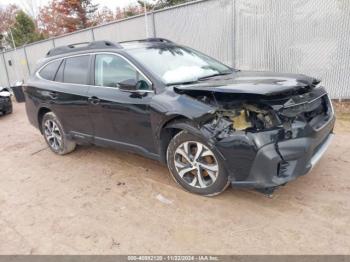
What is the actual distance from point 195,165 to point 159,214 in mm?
643

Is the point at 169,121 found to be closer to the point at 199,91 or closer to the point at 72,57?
the point at 199,91

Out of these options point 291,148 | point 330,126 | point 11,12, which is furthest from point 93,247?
point 11,12

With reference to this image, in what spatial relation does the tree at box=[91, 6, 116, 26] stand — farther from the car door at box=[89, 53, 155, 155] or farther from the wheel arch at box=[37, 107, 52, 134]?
the car door at box=[89, 53, 155, 155]

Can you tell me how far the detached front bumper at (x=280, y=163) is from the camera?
2.89 metres

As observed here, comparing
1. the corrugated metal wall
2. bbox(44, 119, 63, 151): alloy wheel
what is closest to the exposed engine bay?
bbox(44, 119, 63, 151): alloy wheel

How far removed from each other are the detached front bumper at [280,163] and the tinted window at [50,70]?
358 centimetres

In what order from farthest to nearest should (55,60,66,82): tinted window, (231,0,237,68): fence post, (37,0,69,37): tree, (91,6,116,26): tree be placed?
(91,6,116,26): tree → (37,0,69,37): tree → (231,0,237,68): fence post → (55,60,66,82): tinted window

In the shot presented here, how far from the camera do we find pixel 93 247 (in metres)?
2.91

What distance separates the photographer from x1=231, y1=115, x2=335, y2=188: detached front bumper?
2893 millimetres

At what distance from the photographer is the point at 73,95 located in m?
4.59

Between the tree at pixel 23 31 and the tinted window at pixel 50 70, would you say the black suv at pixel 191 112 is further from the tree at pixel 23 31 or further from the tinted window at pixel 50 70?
the tree at pixel 23 31

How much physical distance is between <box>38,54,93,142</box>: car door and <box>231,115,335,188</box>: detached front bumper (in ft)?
8.32

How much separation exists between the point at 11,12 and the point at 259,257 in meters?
40.6

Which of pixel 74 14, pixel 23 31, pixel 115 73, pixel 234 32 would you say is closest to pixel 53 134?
pixel 115 73
